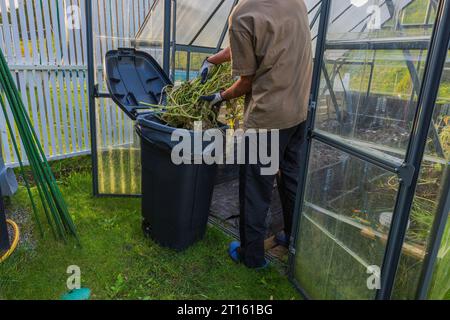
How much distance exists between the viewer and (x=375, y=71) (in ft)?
5.00

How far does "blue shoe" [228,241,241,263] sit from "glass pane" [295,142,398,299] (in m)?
0.44

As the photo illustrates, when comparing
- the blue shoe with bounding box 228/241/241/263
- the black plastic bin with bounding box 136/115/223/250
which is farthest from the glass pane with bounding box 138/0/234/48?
the blue shoe with bounding box 228/241/241/263

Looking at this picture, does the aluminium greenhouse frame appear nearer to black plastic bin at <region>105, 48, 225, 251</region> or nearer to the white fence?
black plastic bin at <region>105, 48, 225, 251</region>

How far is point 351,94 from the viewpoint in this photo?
1638mm

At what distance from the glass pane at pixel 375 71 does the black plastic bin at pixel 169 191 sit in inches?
35.7

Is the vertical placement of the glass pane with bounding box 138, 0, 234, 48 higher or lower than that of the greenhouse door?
higher

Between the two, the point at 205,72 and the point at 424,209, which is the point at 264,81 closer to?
the point at 205,72

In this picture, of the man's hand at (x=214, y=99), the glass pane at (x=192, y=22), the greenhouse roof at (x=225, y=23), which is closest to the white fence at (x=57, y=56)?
the glass pane at (x=192, y=22)

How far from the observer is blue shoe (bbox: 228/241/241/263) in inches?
91.8

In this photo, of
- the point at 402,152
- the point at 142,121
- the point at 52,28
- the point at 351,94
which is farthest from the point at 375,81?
the point at 52,28

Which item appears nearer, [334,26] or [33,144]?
[334,26]

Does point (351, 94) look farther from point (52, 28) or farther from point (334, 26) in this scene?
point (52, 28)

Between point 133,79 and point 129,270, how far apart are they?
4.86ft
